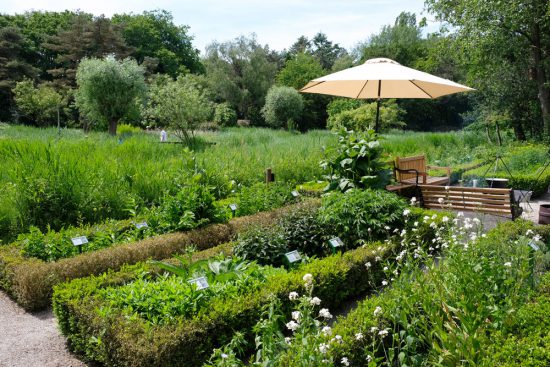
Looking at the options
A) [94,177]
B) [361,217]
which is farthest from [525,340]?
[94,177]

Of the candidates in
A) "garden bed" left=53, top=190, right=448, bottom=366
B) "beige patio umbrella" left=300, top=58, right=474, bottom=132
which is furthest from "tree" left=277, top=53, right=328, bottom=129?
"garden bed" left=53, top=190, right=448, bottom=366

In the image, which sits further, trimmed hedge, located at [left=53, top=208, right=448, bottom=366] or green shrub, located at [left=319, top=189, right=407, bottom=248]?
green shrub, located at [left=319, top=189, right=407, bottom=248]

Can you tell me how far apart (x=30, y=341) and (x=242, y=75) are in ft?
113

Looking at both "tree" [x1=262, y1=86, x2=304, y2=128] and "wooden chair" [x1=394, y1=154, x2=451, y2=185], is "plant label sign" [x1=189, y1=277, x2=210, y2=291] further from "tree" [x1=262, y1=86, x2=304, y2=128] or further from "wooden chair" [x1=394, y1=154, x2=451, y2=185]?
"tree" [x1=262, y1=86, x2=304, y2=128]

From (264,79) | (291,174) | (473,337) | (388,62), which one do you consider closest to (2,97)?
(264,79)

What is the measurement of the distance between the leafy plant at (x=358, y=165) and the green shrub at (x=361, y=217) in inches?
34.3

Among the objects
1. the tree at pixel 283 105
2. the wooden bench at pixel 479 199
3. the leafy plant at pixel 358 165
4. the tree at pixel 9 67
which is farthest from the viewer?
the tree at pixel 9 67

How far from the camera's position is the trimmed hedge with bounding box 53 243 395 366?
9.60 ft

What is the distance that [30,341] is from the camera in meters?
3.78

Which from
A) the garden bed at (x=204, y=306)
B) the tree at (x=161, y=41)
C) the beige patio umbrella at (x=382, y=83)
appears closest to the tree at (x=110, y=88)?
the beige patio umbrella at (x=382, y=83)

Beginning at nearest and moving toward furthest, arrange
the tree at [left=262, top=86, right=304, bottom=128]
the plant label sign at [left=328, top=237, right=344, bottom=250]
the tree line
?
the plant label sign at [left=328, top=237, right=344, bottom=250], the tree line, the tree at [left=262, top=86, right=304, bottom=128]

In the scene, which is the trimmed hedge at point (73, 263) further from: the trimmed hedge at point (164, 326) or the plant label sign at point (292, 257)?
the plant label sign at point (292, 257)

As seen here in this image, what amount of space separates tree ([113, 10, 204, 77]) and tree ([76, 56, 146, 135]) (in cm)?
1944

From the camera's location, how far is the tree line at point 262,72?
1700cm
